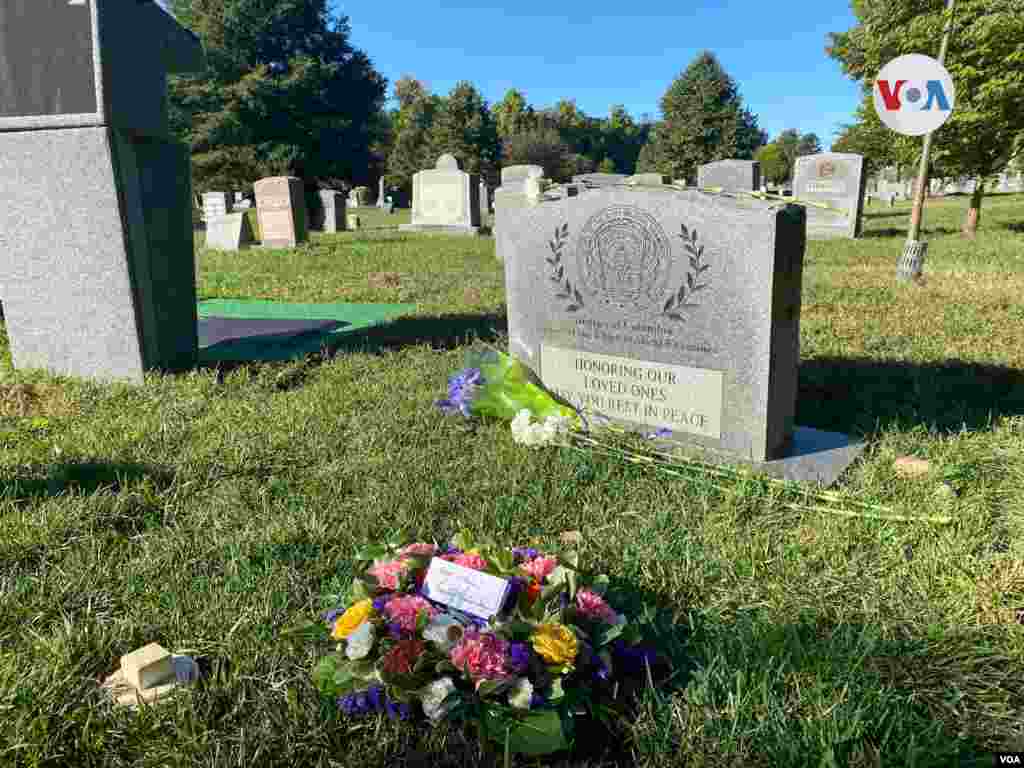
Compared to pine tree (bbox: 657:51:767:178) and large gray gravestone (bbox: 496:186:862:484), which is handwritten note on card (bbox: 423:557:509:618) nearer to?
large gray gravestone (bbox: 496:186:862:484)

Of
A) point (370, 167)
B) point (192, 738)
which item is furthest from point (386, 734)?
point (370, 167)

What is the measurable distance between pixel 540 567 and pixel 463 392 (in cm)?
184

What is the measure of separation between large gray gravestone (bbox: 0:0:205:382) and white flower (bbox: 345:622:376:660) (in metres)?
3.39

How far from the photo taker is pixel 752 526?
260 cm

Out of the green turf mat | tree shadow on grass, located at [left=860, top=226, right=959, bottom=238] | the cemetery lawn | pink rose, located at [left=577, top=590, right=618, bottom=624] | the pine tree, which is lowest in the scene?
the cemetery lawn

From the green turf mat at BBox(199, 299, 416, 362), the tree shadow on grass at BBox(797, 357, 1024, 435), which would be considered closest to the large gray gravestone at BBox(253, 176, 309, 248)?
the green turf mat at BBox(199, 299, 416, 362)

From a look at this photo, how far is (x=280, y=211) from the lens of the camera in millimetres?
14492

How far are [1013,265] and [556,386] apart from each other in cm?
833

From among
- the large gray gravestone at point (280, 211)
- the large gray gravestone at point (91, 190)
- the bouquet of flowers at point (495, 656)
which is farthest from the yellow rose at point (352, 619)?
the large gray gravestone at point (280, 211)

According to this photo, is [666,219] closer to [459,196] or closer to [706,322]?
[706,322]

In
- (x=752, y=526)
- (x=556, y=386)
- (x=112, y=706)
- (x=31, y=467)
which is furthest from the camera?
(x=556, y=386)

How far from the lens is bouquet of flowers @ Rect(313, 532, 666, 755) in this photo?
1.58m

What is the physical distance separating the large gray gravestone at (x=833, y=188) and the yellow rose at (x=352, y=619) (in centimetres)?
1482

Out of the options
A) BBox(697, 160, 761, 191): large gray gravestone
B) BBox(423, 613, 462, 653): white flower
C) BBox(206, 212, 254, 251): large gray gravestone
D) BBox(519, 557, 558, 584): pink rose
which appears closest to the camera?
BBox(423, 613, 462, 653): white flower
